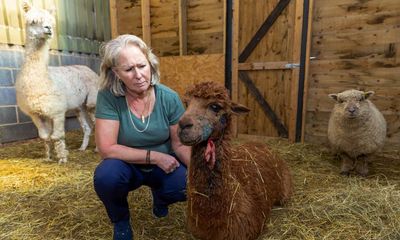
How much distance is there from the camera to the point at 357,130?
3.66 metres

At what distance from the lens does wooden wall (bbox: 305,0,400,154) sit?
14.5 ft

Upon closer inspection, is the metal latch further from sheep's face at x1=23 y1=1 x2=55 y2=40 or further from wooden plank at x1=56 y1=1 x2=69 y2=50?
wooden plank at x1=56 y1=1 x2=69 y2=50

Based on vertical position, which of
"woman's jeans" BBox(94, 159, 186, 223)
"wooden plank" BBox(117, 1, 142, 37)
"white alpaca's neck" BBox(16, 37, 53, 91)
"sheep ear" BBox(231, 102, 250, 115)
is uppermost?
"wooden plank" BBox(117, 1, 142, 37)

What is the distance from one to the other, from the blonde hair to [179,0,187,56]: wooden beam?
405 cm

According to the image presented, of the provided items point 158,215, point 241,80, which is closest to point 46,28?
point 158,215

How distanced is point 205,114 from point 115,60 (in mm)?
911

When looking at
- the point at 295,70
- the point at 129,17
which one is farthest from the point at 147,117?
the point at 129,17

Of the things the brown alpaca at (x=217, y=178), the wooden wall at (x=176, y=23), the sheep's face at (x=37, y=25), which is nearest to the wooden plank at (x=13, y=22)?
the sheep's face at (x=37, y=25)

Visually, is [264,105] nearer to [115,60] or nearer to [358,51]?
[358,51]

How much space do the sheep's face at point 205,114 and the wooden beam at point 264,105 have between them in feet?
13.1

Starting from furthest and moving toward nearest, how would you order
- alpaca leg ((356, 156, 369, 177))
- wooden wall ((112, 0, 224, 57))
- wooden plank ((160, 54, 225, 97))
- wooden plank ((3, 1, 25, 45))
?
wooden wall ((112, 0, 224, 57)) < wooden plank ((160, 54, 225, 97)) < wooden plank ((3, 1, 25, 45)) < alpaca leg ((356, 156, 369, 177))

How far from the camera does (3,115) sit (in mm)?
5438

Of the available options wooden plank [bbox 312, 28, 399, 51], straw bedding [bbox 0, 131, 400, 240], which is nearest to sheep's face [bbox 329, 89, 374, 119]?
straw bedding [bbox 0, 131, 400, 240]

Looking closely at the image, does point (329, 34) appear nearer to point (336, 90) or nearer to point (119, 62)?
point (336, 90)
